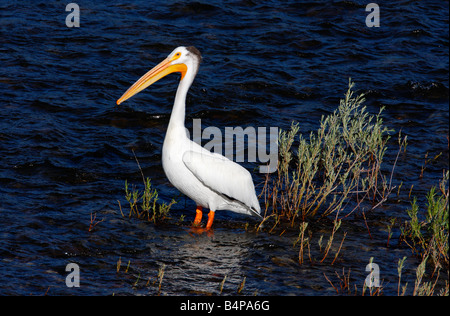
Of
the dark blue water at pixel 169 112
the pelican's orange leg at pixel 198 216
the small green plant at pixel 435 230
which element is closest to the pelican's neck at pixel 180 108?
the pelican's orange leg at pixel 198 216

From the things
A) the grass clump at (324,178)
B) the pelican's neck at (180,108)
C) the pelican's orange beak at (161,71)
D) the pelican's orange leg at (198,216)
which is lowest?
the pelican's orange leg at (198,216)

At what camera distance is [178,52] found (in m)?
6.82

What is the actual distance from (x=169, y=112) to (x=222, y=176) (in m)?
3.29

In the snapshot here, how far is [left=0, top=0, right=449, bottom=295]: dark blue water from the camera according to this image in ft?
19.1

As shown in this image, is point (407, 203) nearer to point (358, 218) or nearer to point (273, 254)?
point (358, 218)

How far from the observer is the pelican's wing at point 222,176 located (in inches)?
254

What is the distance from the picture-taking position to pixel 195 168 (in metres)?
6.44

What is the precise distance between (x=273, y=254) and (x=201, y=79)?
16.3ft

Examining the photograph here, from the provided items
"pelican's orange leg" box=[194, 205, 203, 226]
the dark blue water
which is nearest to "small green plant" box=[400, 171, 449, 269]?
the dark blue water

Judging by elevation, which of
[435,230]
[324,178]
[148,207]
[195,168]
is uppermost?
[195,168]

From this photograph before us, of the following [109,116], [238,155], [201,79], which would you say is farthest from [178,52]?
[201,79]

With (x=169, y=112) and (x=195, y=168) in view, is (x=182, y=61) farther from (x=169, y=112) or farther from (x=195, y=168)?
(x=169, y=112)


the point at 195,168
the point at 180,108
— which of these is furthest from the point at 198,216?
the point at 180,108

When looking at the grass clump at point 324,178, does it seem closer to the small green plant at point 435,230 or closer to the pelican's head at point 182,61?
the small green plant at point 435,230
